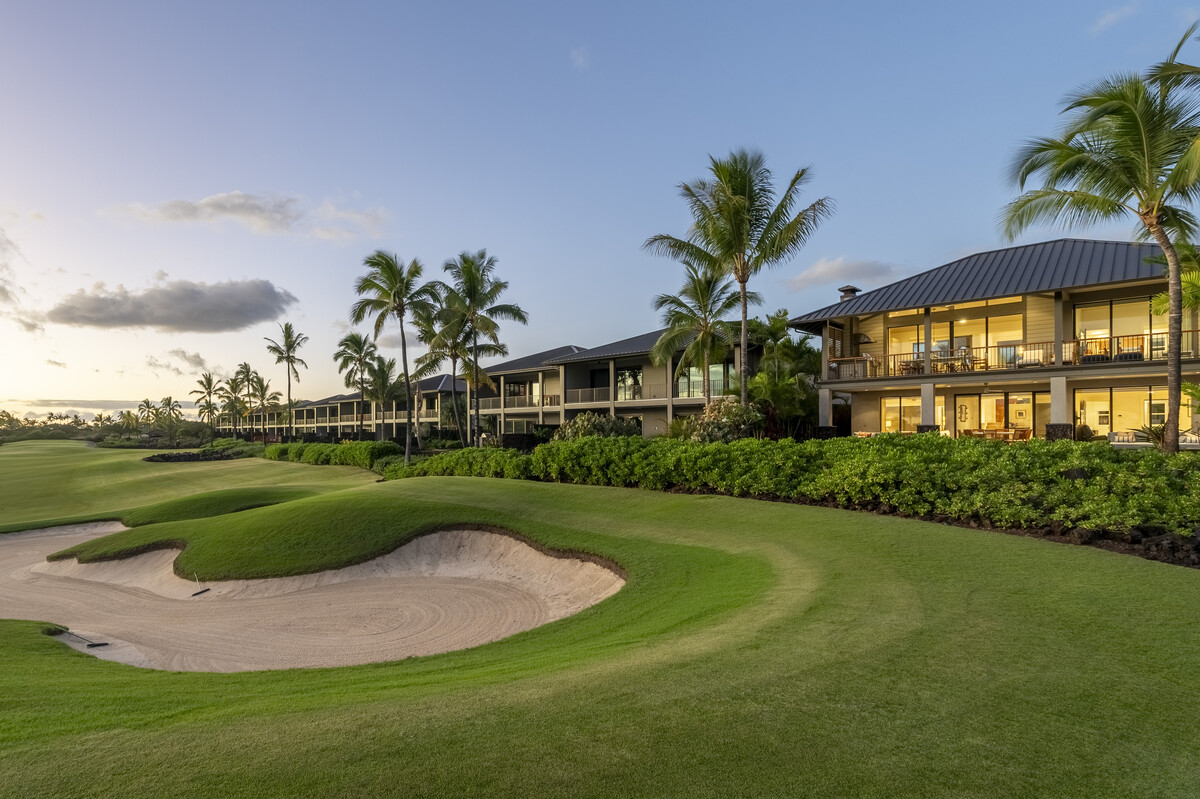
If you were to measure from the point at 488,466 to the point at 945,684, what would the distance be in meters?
21.8

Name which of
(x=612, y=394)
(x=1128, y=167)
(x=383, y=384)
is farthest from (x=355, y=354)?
(x=1128, y=167)

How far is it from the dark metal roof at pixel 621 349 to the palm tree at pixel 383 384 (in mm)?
25512

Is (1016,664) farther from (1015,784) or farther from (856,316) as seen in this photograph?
(856,316)

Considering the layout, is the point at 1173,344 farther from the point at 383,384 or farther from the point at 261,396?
the point at 261,396

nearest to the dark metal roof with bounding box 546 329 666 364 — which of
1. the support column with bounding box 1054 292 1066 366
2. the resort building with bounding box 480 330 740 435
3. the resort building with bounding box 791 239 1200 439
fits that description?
the resort building with bounding box 480 330 740 435

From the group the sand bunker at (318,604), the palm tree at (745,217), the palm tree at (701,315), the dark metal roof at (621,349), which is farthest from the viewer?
the dark metal roof at (621,349)

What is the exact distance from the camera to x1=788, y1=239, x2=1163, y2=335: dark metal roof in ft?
72.2

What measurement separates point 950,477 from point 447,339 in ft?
96.9

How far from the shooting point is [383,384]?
202 ft

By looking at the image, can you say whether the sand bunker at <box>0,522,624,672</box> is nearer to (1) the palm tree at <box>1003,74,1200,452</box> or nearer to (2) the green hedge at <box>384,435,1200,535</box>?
(2) the green hedge at <box>384,435,1200,535</box>

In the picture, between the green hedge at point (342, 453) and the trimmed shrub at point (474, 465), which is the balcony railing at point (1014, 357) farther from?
the green hedge at point (342, 453)

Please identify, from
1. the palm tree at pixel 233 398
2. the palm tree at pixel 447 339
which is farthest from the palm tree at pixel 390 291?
the palm tree at pixel 233 398

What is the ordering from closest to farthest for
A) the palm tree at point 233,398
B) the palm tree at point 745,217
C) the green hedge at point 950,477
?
the green hedge at point 950,477 < the palm tree at point 745,217 < the palm tree at point 233,398

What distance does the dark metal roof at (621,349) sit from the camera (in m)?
37.6
